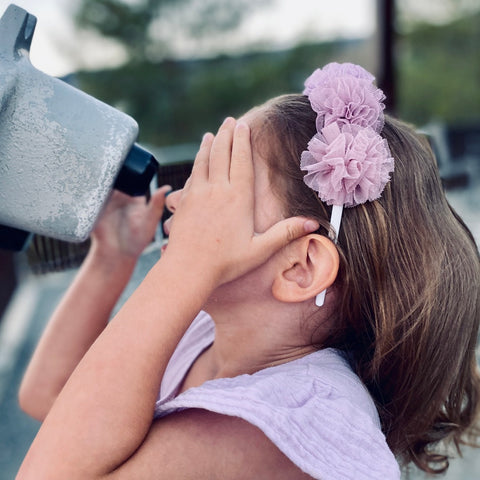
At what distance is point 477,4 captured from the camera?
341 centimetres

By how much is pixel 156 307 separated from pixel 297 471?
8.7 inches

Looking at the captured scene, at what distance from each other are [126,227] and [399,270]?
473mm

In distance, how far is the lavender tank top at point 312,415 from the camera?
0.53m

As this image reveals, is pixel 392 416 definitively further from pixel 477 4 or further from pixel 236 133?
pixel 477 4

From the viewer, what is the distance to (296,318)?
69 centimetres

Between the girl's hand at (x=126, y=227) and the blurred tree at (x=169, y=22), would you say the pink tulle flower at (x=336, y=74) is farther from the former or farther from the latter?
the blurred tree at (x=169, y=22)

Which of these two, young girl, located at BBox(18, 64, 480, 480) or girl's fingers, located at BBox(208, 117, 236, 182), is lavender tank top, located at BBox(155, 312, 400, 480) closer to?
young girl, located at BBox(18, 64, 480, 480)

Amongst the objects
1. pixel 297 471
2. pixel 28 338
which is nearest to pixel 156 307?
pixel 297 471

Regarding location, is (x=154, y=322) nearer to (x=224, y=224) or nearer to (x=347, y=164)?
(x=224, y=224)

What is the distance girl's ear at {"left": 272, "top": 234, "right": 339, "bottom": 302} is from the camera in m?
0.64

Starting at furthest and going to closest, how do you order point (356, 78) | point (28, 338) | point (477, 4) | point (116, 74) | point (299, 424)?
Result: 1. point (477, 4)
2. point (116, 74)
3. point (28, 338)
4. point (356, 78)
5. point (299, 424)

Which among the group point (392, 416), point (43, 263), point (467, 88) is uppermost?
point (43, 263)

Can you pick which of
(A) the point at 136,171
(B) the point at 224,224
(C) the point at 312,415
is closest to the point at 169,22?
(A) the point at 136,171

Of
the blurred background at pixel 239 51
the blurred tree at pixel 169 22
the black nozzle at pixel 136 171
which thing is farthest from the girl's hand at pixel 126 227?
the blurred tree at pixel 169 22
